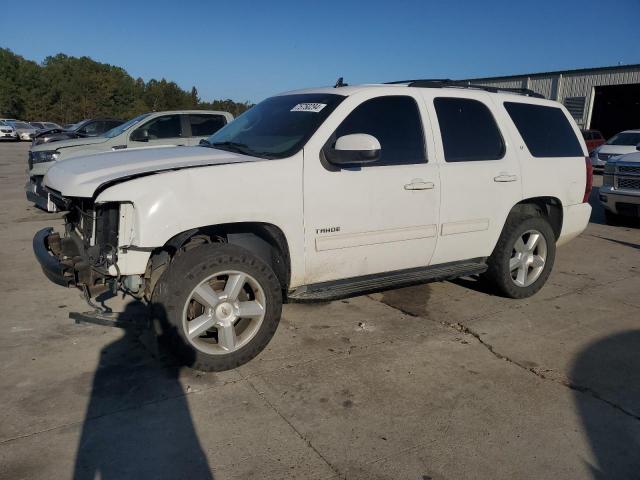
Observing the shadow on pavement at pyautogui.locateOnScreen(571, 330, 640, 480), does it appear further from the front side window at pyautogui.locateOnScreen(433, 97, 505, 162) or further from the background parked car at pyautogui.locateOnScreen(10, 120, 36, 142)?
the background parked car at pyautogui.locateOnScreen(10, 120, 36, 142)

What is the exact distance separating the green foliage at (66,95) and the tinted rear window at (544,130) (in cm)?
6091

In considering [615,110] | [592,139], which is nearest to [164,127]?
[592,139]

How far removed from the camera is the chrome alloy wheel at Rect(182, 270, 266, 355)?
338 centimetres

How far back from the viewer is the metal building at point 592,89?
91.4 ft

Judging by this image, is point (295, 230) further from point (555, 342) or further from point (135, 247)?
point (555, 342)

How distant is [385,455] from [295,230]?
1591 millimetres

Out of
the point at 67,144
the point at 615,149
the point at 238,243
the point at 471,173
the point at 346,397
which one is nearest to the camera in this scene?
the point at 346,397

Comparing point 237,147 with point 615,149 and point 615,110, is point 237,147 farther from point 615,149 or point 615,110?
point 615,110

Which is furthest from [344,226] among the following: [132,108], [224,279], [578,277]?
[132,108]

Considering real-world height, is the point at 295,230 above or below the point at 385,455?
above

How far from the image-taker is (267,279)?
355cm

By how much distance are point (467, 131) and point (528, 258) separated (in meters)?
1.47

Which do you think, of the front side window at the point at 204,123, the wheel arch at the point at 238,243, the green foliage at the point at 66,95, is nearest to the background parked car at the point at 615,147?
the front side window at the point at 204,123

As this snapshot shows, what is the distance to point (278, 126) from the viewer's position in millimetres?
4180
